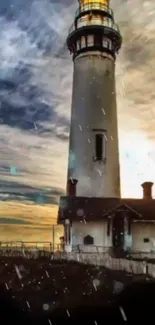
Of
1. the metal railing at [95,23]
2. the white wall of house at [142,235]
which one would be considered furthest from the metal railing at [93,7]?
the white wall of house at [142,235]

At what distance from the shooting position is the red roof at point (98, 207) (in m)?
29.2

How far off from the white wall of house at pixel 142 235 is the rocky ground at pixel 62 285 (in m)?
5.22

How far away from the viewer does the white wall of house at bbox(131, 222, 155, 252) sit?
29.1 meters

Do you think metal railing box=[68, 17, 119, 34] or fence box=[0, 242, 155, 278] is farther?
metal railing box=[68, 17, 119, 34]

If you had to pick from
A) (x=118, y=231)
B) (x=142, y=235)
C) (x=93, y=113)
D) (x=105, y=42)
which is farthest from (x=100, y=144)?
(x=105, y=42)

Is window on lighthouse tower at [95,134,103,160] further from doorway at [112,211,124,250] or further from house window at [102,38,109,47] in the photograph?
house window at [102,38,109,47]

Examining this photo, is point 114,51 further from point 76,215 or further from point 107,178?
point 76,215

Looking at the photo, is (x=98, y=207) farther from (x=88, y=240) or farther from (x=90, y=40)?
(x=90, y=40)

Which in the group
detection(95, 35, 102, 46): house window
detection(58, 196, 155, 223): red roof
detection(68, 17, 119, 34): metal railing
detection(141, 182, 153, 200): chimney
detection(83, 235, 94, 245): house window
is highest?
detection(68, 17, 119, 34): metal railing

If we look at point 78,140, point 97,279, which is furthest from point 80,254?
point 78,140

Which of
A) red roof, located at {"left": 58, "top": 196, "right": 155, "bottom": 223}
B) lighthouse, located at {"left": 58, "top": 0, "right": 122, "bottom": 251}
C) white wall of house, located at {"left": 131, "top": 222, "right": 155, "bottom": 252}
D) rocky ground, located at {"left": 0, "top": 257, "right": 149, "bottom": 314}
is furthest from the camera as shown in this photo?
lighthouse, located at {"left": 58, "top": 0, "right": 122, "bottom": 251}

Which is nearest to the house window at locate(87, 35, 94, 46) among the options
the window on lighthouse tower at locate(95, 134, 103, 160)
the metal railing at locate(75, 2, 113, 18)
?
the metal railing at locate(75, 2, 113, 18)

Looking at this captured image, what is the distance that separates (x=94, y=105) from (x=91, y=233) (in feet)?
30.2

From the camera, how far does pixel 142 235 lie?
2930 cm
